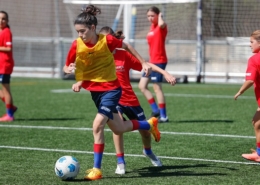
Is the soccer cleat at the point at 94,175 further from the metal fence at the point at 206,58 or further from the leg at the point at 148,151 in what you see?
the metal fence at the point at 206,58

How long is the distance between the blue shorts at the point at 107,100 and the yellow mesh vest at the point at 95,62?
0.49 feet

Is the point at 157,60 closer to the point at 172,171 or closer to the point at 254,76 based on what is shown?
the point at 254,76

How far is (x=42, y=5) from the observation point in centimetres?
2736

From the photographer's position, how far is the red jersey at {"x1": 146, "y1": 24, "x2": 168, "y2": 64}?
40.6 ft

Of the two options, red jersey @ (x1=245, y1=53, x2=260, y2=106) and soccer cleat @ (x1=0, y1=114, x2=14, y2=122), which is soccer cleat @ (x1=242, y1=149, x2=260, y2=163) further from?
soccer cleat @ (x1=0, y1=114, x2=14, y2=122)

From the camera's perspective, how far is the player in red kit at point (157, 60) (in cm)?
1198

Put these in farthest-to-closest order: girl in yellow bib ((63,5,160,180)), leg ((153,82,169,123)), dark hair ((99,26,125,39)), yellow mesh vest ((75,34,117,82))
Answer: leg ((153,82,169,123))
dark hair ((99,26,125,39))
yellow mesh vest ((75,34,117,82))
girl in yellow bib ((63,5,160,180))

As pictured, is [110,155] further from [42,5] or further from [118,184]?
[42,5]

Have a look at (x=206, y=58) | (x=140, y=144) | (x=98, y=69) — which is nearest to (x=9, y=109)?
(x=140, y=144)

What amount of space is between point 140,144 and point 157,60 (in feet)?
11.5

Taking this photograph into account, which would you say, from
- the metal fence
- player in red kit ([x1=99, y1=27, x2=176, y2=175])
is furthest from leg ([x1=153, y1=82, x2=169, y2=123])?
the metal fence

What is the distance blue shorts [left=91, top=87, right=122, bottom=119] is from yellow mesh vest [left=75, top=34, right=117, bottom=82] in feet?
0.49

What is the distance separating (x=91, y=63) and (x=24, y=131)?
3989 mm

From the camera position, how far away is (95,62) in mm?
6895
